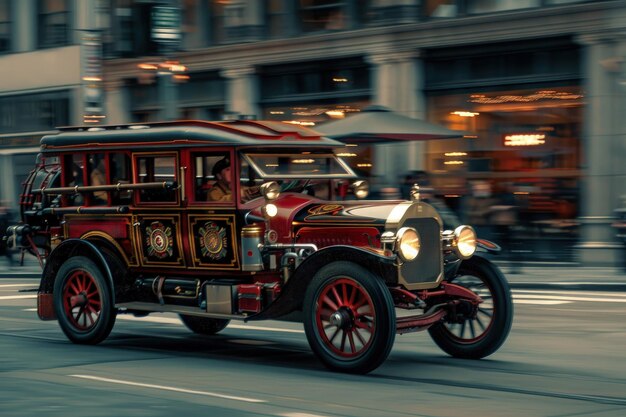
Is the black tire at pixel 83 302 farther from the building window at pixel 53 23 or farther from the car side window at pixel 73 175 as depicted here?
the building window at pixel 53 23

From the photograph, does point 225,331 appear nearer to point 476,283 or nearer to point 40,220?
point 40,220

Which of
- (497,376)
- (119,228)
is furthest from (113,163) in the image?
(497,376)

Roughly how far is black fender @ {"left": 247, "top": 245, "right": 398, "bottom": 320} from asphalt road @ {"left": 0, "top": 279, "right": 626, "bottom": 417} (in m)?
0.51

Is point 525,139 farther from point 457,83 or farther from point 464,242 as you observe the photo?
point 464,242

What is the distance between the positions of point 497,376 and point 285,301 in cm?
188

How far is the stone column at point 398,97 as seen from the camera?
25.5 metres

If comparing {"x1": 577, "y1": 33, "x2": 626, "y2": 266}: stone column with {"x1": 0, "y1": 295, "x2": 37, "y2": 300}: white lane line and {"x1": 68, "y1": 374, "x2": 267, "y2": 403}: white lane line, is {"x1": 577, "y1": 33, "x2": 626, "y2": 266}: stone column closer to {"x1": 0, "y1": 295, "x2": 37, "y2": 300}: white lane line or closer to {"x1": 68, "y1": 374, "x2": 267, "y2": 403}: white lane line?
{"x1": 0, "y1": 295, "x2": 37, "y2": 300}: white lane line

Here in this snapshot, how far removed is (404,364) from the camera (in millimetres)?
10156

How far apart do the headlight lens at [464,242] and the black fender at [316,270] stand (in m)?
0.87

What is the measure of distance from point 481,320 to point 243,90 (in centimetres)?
1935

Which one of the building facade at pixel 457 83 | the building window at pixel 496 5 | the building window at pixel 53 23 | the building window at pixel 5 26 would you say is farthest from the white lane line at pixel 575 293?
the building window at pixel 5 26

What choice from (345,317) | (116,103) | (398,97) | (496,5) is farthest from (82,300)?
(116,103)

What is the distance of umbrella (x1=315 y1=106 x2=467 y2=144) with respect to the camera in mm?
21281

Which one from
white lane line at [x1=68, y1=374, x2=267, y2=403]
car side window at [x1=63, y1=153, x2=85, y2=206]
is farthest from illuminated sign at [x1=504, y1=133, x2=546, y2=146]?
white lane line at [x1=68, y1=374, x2=267, y2=403]
